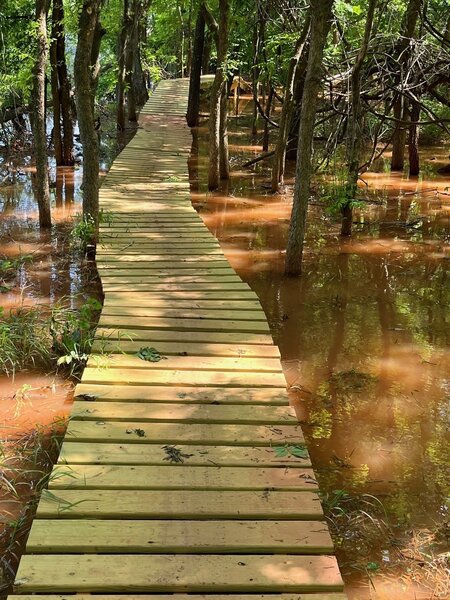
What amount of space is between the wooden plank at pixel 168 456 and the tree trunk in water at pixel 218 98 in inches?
330

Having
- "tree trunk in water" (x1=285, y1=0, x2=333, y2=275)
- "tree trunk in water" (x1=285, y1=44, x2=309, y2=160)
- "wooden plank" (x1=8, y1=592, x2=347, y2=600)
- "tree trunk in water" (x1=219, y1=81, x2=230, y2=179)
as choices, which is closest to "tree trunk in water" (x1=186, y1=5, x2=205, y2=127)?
"tree trunk in water" (x1=285, y1=44, x2=309, y2=160)

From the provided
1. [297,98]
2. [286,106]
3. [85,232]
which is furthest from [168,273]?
[297,98]

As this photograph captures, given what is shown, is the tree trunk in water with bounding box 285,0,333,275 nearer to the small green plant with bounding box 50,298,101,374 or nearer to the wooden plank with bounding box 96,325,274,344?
the wooden plank with bounding box 96,325,274,344


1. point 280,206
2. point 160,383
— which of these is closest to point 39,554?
point 160,383

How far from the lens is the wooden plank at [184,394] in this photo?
4.07 metres

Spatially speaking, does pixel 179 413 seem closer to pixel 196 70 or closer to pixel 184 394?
pixel 184 394

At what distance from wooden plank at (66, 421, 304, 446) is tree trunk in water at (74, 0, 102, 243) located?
4.02 metres

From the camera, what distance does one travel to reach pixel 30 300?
270 inches

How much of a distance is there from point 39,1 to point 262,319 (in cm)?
552

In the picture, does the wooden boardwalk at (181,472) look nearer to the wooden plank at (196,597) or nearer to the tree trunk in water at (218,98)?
the wooden plank at (196,597)

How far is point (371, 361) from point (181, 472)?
9.55 ft

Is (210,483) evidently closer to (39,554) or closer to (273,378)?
(39,554)

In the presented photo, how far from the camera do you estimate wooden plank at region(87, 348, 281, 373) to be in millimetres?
4484

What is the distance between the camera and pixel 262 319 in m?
5.46
